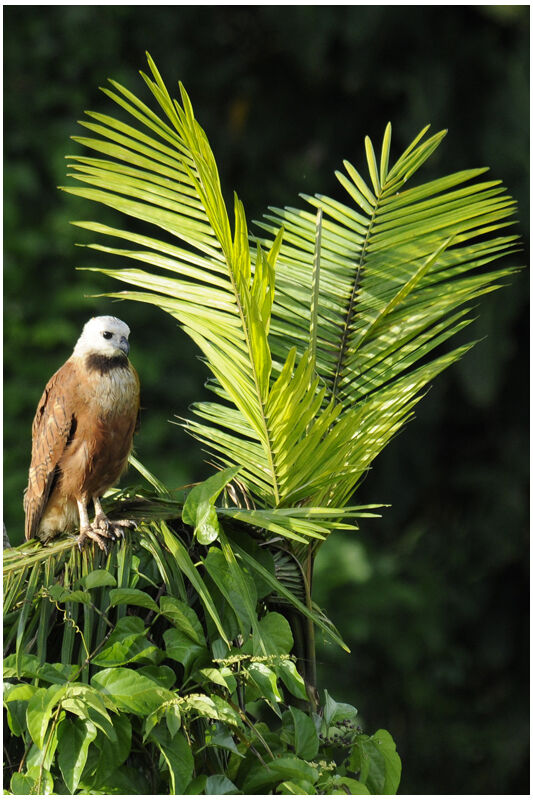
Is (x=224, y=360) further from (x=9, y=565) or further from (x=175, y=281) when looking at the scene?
(x=9, y=565)

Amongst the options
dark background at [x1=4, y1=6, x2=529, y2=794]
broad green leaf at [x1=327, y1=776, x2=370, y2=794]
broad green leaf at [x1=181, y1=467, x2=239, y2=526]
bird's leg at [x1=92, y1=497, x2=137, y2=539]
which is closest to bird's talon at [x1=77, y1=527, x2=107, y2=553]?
bird's leg at [x1=92, y1=497, x2=137, y2=539]

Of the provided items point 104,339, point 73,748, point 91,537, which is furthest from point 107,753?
point 104,339

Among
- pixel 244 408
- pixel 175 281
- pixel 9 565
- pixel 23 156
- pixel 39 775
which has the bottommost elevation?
pixel 39 775

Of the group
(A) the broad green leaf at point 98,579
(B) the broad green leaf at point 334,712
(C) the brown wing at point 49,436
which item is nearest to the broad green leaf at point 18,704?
(A) the broad green leaf at point 98,579

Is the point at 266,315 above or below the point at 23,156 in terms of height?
below

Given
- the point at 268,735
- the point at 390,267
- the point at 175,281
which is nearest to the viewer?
the point at 268,735

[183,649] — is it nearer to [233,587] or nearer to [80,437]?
[233,587]

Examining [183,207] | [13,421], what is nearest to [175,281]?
[183,207]

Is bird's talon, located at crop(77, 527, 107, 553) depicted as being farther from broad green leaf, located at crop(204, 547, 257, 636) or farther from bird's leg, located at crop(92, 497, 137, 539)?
broad green leaf, located at crop(204, 547, 257, 636)
